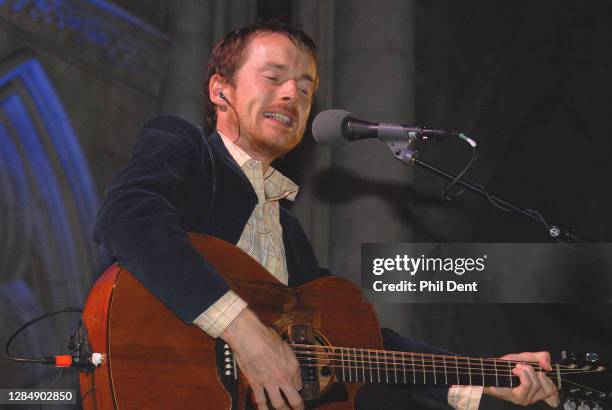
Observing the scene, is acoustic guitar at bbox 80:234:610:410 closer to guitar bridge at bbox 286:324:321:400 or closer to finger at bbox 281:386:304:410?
guitar bridge at bbox 286:324:321:400

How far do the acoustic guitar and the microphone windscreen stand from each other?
1.47ft

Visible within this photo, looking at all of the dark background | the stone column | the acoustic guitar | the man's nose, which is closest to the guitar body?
the acoustic guitar

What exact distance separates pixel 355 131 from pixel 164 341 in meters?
0.91

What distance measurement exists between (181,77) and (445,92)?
1534 millimetres

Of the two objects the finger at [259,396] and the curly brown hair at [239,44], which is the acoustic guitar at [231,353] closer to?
the finger at [259,396]

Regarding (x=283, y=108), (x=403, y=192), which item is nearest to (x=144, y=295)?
(x=283, y=108)

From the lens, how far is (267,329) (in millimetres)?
2076

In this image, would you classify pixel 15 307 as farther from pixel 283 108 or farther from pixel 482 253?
pixel 482 253

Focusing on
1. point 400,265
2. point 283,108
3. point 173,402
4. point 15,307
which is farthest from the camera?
point 400,265

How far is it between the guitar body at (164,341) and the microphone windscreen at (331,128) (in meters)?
0.51

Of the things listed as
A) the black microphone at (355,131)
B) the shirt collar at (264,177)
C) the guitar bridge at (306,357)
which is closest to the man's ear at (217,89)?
the shirt collar at (264,177)

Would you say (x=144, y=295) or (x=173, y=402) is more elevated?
(x=144, y=295)

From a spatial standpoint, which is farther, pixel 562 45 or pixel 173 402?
pixel 562 45

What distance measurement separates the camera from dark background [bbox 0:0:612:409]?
3.57 m
